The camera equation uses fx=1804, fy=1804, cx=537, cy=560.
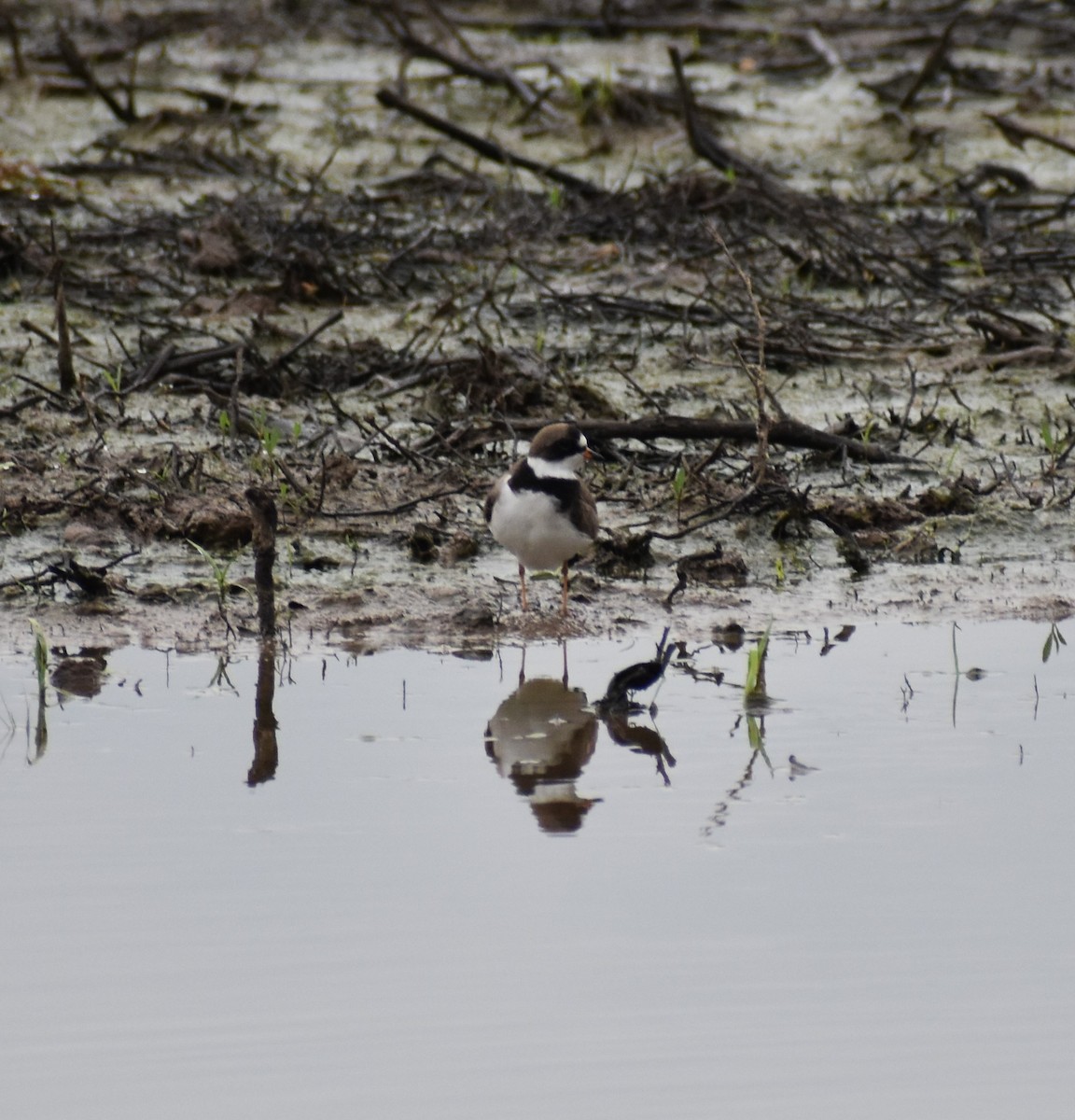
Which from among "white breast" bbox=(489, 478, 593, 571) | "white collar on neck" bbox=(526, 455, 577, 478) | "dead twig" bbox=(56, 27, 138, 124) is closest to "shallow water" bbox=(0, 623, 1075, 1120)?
"white breast" bbox=(489, 478, 593, 571)

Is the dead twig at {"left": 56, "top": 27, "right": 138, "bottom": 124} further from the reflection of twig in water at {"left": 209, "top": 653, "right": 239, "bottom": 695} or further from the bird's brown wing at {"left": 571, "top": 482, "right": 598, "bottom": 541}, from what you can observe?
the reflection of twig in water at {"left": 209, "top": 653, "right": 239, "bottom": 695}

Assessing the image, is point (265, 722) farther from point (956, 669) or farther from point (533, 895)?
point (956, 669)

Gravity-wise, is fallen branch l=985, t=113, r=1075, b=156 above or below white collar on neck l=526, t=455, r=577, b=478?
above

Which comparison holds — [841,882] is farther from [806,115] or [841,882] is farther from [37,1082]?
[806,115]

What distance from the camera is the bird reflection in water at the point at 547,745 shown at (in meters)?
4.52

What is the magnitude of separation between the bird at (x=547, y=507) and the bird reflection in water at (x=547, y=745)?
0.44 m

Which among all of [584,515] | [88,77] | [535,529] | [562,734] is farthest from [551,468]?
[88,77]

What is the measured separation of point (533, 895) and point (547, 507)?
2.08 m

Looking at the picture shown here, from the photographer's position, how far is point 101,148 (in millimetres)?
13078

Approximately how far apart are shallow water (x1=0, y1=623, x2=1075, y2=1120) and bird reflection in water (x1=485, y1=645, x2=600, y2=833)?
12 mm

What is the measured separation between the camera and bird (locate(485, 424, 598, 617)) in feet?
19.2

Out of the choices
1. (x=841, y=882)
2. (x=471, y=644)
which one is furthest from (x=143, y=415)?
(x=841, y=882)

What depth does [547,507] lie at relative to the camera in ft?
19.2

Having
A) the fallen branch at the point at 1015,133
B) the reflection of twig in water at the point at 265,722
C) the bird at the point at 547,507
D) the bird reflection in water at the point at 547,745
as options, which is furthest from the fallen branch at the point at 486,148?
the bird reflection in water at the point at 547,745
